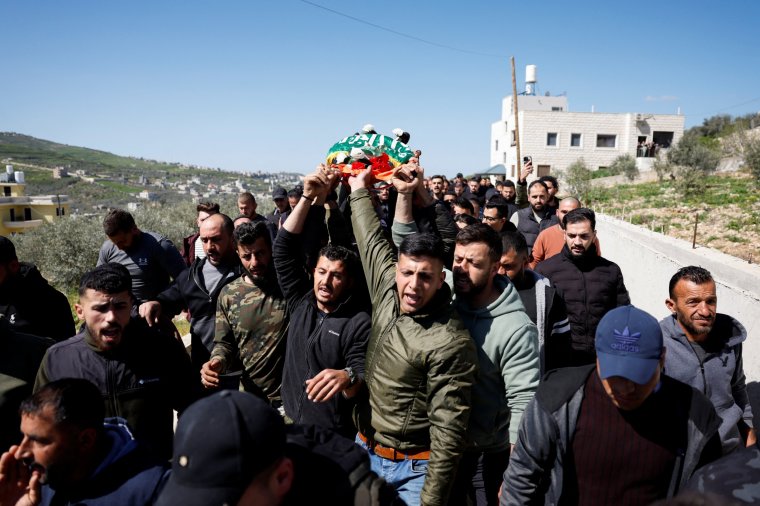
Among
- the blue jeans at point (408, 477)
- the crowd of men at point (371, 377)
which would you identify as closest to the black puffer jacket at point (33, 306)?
the crowd of men at point (371, 377)

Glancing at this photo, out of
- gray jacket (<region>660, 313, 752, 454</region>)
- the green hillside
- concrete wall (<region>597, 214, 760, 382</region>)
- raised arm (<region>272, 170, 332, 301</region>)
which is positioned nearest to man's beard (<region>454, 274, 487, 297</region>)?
raised arm (<region>272, 170, 332, 301</region>)

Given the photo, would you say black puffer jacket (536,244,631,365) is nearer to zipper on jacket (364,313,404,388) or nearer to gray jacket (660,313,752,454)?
gray jacket (660,313,752,454)

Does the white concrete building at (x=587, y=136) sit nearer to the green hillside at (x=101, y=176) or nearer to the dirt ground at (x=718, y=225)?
the dirt ground at (x=718, y=225)

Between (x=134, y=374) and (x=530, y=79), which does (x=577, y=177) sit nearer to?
(x=530, y=79)

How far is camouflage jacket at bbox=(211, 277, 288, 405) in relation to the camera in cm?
336

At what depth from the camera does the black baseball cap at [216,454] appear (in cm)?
130

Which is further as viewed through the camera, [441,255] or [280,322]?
[280,322]

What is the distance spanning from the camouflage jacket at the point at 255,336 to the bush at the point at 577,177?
2919 centimetres

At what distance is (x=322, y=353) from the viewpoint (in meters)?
2.89

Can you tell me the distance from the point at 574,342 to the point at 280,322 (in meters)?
2.53

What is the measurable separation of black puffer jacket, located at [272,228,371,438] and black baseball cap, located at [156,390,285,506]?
1.42 metres

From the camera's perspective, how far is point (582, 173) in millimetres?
38656

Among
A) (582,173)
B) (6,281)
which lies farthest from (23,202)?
(6,281)

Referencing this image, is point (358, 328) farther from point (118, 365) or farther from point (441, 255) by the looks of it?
point (118, 365)
